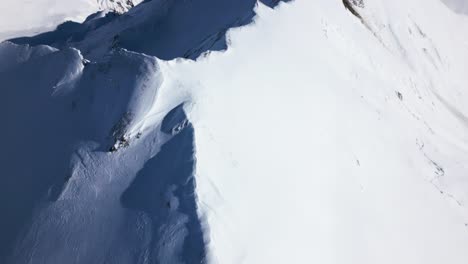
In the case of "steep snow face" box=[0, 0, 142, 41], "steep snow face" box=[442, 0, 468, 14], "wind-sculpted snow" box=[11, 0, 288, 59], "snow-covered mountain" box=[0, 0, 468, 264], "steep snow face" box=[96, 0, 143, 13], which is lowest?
"steep snow face" box=[96, 0, 143, 13]

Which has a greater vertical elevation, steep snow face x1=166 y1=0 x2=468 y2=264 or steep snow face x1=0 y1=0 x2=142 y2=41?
steep snow face x1=166 y1=0 x2=468 y2=264

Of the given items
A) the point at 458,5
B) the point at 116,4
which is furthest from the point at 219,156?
the point at 458,5

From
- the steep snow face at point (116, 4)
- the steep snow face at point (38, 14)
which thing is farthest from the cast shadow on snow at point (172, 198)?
the steep snow face at point (116, 4)

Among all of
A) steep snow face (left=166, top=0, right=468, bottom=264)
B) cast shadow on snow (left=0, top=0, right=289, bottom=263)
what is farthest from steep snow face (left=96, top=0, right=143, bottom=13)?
cast shadow on snow (left=0, top=0, right=289, bottom=263)

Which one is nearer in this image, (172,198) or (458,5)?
(172,198)

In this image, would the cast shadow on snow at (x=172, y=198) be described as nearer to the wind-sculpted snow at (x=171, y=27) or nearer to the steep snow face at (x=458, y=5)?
the wind-sculpted snow at (x=171, y=27)

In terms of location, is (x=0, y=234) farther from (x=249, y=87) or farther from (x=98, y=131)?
(x=249, y=87)

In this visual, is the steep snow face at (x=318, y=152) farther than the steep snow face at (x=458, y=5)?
No

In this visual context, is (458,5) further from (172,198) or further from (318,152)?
(172,198)

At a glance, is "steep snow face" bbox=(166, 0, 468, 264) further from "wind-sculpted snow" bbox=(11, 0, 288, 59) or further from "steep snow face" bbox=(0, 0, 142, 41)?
"steep snow face" bbox=(0, 0, 142, 41)
